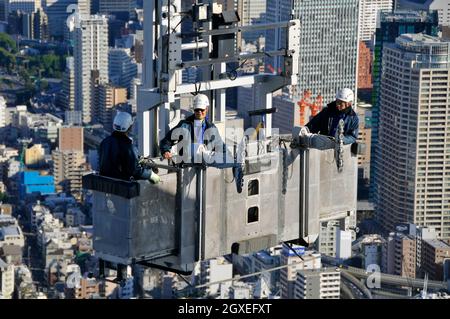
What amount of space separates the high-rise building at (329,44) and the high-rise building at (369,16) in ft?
8.71

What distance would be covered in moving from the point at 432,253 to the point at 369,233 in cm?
230

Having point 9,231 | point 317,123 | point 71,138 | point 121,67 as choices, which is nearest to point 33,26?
point 121,67

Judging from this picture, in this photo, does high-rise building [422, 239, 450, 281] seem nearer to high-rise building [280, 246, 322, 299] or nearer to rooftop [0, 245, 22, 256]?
high-rise building [280, 246, 322, 299]

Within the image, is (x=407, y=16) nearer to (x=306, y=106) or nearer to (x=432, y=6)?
(x=432, y=6)

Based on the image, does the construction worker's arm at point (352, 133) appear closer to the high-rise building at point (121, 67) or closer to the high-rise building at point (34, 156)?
the high-rise building at point (34, 156)

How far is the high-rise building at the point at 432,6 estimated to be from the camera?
46.6m

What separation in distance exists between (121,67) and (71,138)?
33.0 feet

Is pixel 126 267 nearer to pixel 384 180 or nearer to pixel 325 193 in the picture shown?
pixel 325 193

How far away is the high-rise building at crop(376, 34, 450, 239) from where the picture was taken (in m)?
38.0

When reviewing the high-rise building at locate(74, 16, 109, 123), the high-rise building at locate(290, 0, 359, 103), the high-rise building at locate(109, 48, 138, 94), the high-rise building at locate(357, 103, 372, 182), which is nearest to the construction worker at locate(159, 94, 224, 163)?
the high-rise building at locate(357, 103, 372, 182)

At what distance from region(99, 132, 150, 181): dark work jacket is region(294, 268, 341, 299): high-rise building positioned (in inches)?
799

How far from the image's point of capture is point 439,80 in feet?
125

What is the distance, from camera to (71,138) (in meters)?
47.5
